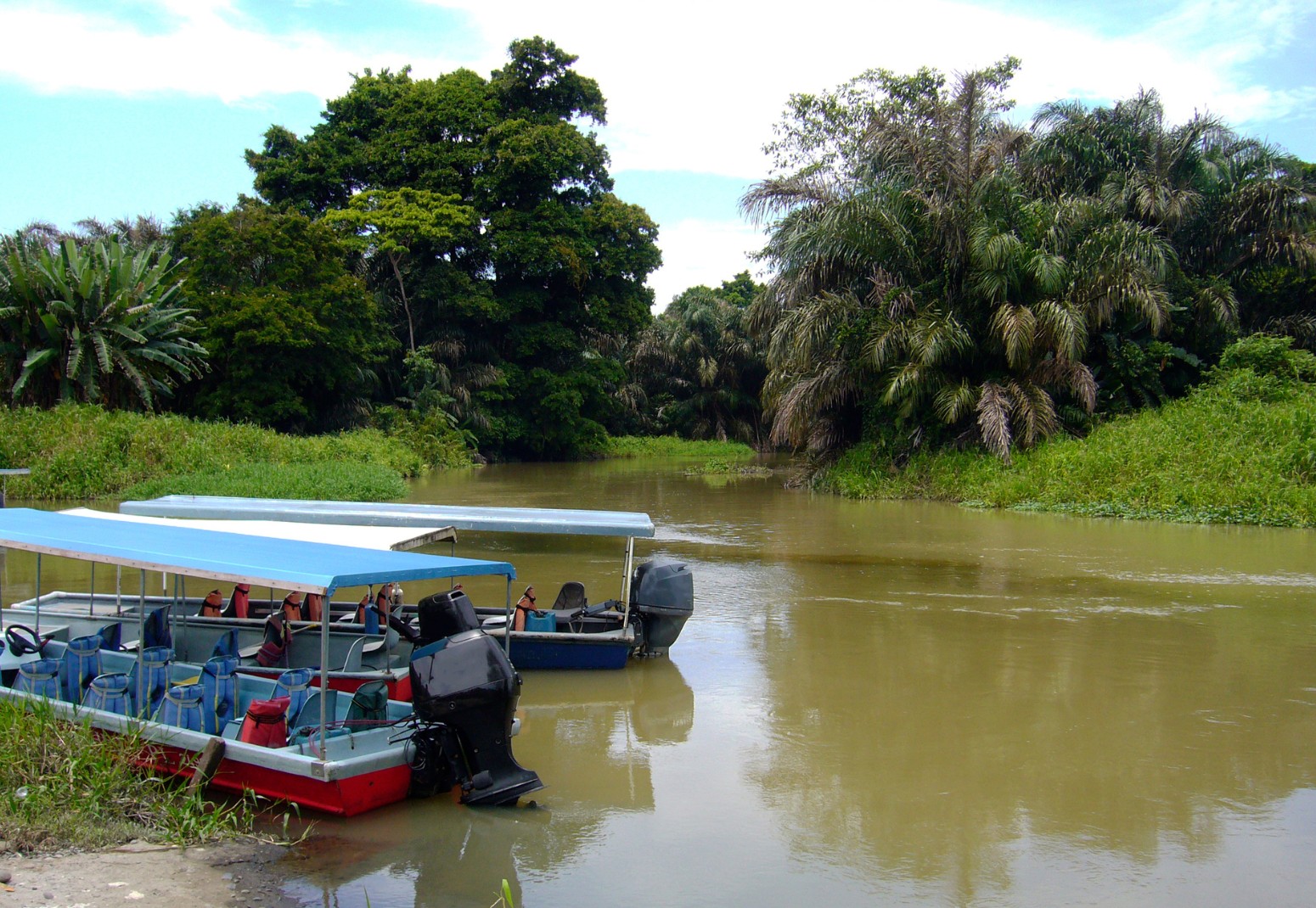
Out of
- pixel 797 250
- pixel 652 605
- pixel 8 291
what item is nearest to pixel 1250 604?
pixel 652 605

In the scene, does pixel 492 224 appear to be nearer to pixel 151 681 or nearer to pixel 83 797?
pixel 151 681

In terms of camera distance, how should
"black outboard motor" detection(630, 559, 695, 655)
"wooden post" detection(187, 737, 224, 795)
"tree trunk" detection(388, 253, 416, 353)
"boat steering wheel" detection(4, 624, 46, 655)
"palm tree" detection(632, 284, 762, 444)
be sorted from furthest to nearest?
1. "palm tree" detection(632, 284, 762, 444)
2. "tree trunk" detection(388, 253, 416, 353)
3. "black outboard motor" detection(630, 559, 695, 655)
4. "boat steering wheel" detection(4, 624, 46, 655)
5. "wooden post" detection(187, 737, 224, 795)

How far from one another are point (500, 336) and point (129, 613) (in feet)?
101

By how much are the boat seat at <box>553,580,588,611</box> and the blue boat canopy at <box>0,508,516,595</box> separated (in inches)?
116

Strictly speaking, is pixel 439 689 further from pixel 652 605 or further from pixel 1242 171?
pixel 1242 171

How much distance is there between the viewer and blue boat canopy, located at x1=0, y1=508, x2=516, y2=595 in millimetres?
6034

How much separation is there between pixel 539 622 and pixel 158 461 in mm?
15671

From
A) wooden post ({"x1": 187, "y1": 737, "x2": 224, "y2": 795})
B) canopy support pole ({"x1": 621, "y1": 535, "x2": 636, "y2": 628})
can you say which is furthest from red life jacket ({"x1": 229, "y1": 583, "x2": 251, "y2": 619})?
wooden post ({"x1": 187, "y1": 737, "x2": 224, "y2": 795})

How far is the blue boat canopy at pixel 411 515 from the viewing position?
34.9ft

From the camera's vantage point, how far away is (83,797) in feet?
18.1

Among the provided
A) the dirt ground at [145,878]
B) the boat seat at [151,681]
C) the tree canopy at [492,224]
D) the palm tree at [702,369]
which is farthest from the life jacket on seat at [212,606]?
the palm tree at [702,369]

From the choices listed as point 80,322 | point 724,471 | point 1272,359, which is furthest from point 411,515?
point 724,471

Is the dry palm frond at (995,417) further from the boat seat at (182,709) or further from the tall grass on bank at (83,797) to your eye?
the tall grass on bank at (83,797)

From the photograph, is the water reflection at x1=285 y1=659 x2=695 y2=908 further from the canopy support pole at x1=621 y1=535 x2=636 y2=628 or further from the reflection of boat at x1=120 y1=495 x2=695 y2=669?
the canopy support pole at x1=621 y1=535 x2=636 y2=628
